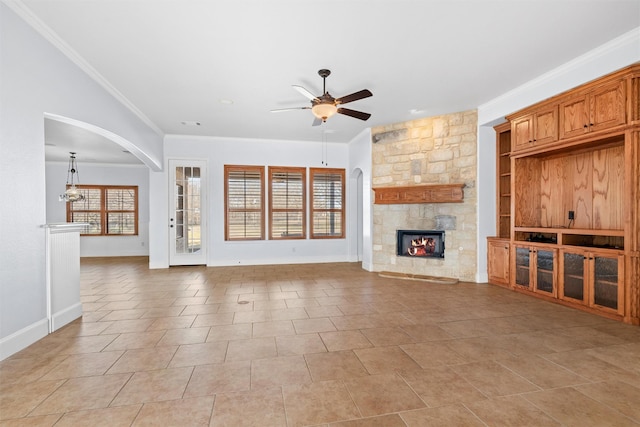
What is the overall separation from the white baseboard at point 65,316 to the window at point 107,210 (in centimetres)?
646

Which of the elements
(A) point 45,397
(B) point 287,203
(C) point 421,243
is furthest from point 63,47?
(C) point 421,243

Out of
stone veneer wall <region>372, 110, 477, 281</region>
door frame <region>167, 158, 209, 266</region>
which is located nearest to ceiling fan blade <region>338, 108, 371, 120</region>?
stone veneer wall <region>372, 110, 477, 281</region>

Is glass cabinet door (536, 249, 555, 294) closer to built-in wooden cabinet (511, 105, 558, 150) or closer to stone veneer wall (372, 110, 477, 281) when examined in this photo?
stone veneer wall (372, 110, 477, 281)

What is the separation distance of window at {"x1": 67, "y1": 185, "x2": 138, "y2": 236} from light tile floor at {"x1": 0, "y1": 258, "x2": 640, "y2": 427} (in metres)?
5.83

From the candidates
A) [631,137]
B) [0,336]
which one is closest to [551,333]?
[631,137]

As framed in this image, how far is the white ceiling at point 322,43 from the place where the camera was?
2664mm

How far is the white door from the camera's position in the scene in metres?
6.86

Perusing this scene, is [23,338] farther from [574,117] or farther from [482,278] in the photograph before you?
[574,117]

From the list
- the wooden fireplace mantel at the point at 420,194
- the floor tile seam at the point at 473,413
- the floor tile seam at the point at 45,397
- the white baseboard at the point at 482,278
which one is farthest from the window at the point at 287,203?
the floor tile seam at the point at 473,413

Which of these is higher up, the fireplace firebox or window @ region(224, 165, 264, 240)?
window @ region(224, 165, 264, 240)

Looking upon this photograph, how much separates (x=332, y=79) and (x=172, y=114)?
124 inches

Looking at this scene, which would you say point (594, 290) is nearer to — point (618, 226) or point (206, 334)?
point (618, 226)

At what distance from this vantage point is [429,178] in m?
5.64

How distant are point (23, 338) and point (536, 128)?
6344mm
